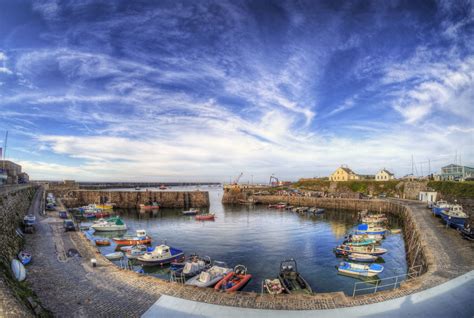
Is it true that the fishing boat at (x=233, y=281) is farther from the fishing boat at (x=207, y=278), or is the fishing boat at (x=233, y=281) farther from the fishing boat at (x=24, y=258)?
the fishing boat at (x=24, y=258)

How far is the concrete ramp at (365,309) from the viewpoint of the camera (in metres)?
11.0

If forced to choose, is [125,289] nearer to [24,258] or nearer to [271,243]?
[24,258]

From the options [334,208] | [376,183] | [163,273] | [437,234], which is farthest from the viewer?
[376,183]

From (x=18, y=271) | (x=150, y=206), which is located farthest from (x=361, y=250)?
(x=150, y=206)

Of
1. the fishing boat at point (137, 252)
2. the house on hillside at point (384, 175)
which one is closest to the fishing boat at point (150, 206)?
the fishing boat at point (137, 252)

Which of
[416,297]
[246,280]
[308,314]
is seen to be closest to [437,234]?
[416,297]

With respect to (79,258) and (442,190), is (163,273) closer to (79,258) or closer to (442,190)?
(79,258)

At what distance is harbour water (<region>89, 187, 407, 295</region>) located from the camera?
940 inches

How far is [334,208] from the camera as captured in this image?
241 feet

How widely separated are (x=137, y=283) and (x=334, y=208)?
67.1 meters

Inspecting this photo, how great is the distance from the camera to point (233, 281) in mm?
20250

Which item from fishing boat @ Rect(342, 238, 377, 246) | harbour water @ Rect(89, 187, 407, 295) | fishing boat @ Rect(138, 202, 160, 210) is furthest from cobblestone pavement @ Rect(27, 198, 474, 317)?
fishing boat @ Rect(138, 202, 160, 210)

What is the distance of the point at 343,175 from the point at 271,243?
8170 cm

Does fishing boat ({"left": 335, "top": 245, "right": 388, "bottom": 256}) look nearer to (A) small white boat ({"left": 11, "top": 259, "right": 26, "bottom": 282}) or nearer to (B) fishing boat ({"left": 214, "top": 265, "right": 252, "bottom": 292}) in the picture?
(B) fishing boat ({"left": 214, "top": 265, "right": 252, "bottom": 292})
